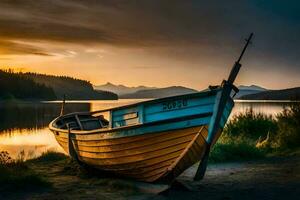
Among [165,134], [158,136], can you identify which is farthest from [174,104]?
[158,136]

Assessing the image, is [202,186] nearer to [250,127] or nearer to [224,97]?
→ [224,97]

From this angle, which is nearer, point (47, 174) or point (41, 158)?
point (47, 174)

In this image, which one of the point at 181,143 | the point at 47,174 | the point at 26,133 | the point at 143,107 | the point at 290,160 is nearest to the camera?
the point at 181,143

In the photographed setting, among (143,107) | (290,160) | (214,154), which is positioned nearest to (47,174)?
(143,107)

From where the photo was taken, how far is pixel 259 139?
1966cm

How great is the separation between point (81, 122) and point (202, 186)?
7243 mm

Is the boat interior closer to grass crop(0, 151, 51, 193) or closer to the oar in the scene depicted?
grass crop(0, 151, 51, 193)

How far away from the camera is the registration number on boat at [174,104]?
1018cm

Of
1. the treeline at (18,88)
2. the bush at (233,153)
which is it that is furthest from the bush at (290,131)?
the treeline at (18,88)

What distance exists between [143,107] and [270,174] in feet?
16.5

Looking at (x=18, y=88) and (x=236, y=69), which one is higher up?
(x=18, y=88)

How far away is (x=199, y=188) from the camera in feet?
37.6

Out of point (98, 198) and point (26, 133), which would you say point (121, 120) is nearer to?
point (98, 198)

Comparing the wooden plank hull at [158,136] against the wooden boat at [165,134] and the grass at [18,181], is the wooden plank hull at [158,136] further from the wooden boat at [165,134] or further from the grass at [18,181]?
the grass at [18,181]
